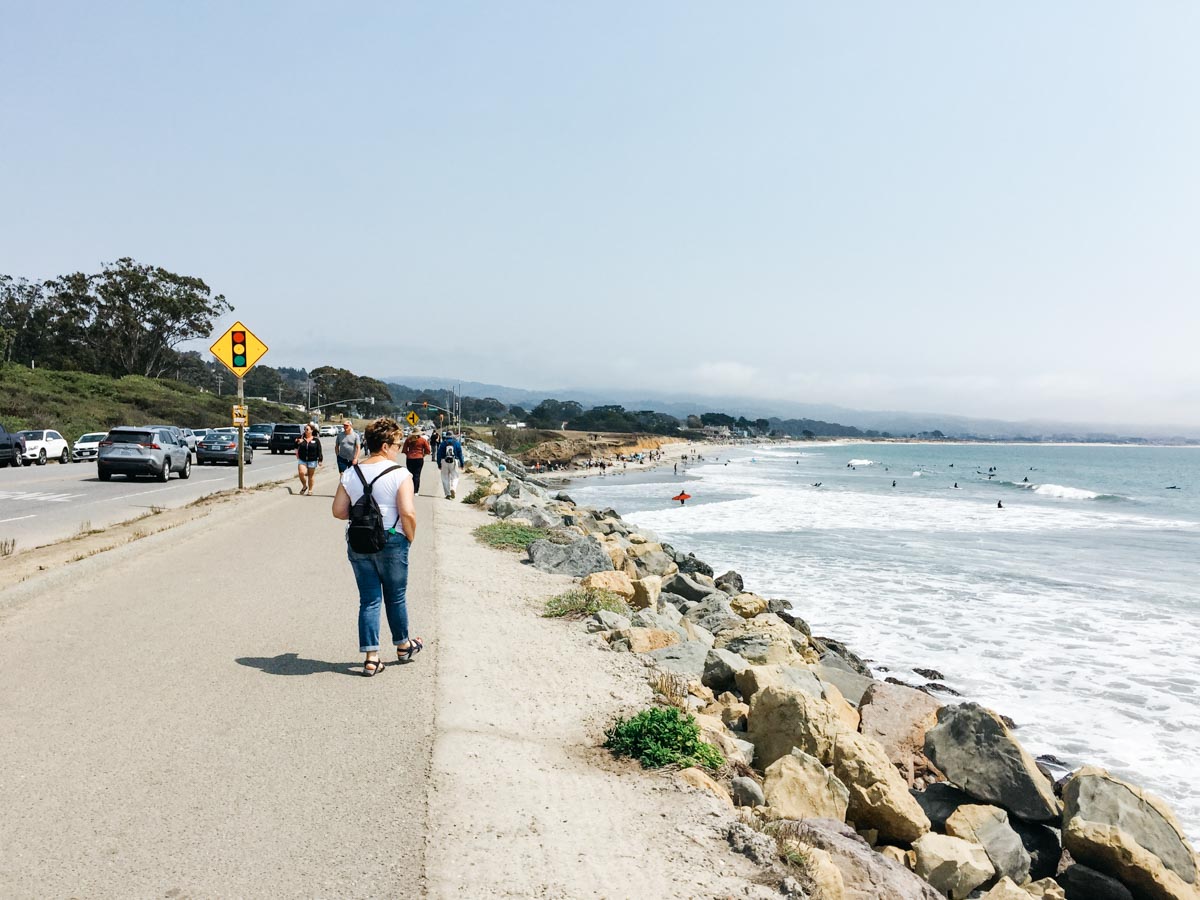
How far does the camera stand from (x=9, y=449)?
1140 inches

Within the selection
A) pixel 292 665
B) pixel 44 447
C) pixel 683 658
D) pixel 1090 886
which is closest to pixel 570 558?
pixel 683 658

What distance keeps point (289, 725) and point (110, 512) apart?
13876mm

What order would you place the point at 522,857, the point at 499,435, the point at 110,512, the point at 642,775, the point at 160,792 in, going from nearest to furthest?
the point at 522,857 → the point at 160,792 → the point at 642,775 → the point at 110,512 → the point at 499,435

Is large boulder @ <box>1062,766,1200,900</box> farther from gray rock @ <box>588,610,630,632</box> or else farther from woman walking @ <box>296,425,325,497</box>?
woman walking @ <box>296,425,325,497</box>

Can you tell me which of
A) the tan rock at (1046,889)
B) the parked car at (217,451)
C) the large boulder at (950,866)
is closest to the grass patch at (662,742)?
the large boulder at (950,866)

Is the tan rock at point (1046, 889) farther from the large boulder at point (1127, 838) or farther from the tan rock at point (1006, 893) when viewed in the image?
the tan rock at point (1006, 893)

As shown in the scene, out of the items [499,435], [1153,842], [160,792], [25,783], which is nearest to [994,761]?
[1153,842]

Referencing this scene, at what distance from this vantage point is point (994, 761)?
20.9 ft

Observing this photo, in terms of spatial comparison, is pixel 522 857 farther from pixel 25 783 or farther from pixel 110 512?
pixel 110 512

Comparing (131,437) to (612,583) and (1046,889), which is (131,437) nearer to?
(612,583)

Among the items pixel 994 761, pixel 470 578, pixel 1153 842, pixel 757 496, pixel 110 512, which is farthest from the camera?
pixel 757 496

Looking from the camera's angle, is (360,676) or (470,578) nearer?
(360,676)

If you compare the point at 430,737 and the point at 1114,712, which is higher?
the point at 430,737

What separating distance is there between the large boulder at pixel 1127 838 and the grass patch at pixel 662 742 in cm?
275
